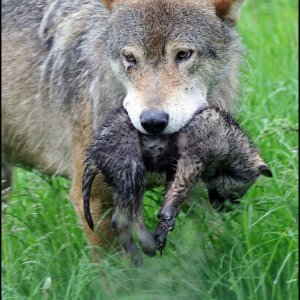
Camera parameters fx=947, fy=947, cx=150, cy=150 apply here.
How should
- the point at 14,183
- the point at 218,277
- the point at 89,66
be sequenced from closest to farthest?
the point at 218,277
the point at 89,66
the point at 14,183

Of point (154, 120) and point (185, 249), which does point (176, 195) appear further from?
point (185, 249)

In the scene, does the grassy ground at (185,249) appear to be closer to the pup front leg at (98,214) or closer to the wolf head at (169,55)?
the pup front leg at (98,214)

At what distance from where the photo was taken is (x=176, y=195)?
408 centimetres

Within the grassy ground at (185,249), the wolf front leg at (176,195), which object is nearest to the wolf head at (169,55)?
the wolf front leg at (176,195)

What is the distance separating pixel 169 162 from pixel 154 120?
0.79 ft

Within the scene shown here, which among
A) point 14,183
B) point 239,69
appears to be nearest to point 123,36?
point 239,69

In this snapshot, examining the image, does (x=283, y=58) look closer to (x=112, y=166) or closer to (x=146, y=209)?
(x=146, y=209)

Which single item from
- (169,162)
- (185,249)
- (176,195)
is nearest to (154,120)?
(169,162)

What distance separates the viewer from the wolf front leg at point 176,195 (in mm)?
4008

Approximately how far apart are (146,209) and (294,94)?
185cm

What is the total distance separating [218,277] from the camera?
4383 millimetres

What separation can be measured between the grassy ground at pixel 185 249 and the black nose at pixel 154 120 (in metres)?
0.45

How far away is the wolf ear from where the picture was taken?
4.79 meters

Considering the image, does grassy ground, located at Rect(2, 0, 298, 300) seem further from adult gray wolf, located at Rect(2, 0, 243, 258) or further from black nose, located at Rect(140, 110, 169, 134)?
black nose, located at Rect(140, 110, 169, 134)
